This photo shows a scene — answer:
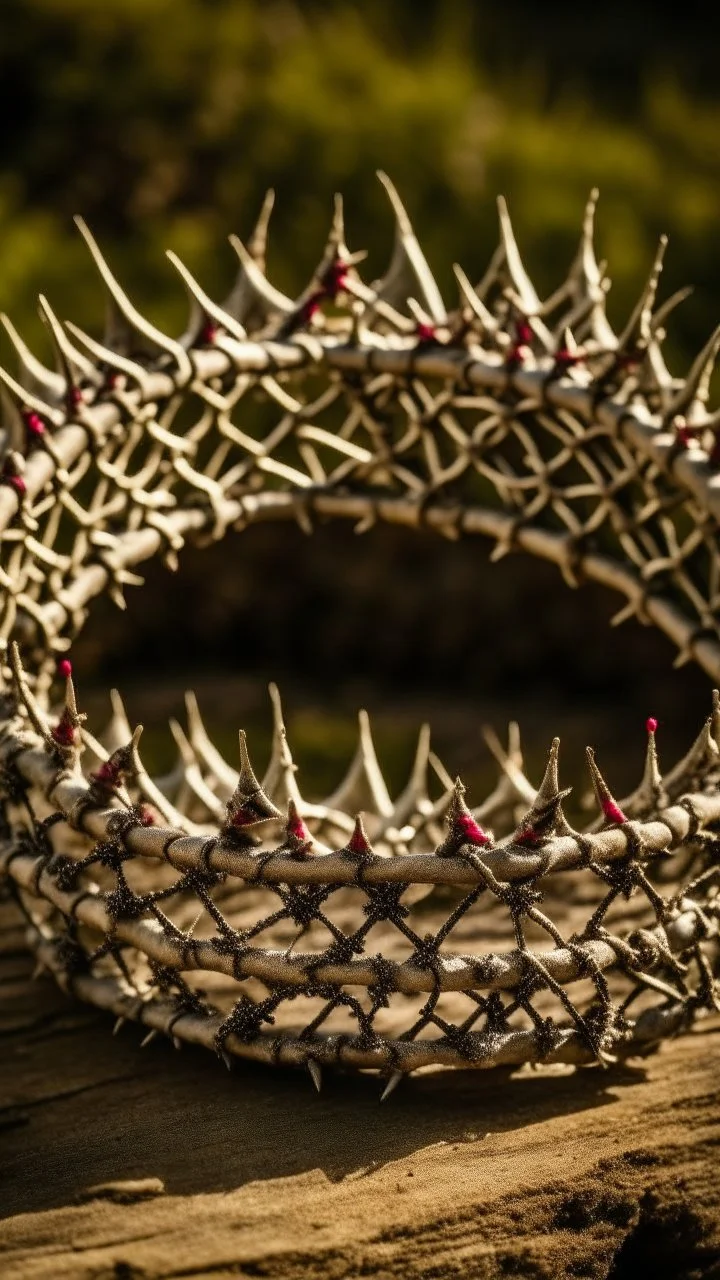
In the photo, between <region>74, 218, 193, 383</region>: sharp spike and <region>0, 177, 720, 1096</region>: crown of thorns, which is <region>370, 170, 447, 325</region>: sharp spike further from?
<region>74, 218, 193, 383</region>: sharp spike

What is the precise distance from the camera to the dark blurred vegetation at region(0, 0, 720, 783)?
167 inches

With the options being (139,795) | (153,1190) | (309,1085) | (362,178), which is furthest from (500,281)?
(362,178)

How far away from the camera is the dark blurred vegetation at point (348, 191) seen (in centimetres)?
425

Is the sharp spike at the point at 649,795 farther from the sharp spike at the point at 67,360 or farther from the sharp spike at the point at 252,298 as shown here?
the sharp spike at the point at 252,298

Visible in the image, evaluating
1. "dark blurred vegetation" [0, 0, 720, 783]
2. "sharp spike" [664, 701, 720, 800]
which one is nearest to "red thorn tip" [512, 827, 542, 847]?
"sharp spike" [664, 701, 720, 800]

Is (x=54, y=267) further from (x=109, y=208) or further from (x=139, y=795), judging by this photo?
(x=139, y=795)

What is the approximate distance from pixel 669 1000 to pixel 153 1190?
765 millimetres

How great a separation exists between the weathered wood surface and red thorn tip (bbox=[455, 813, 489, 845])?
0.45 meters

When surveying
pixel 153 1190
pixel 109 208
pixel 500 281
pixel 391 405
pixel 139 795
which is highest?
pixel 109 208

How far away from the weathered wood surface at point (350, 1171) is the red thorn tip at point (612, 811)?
0.44 metres

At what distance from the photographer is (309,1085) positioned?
195 centimetres

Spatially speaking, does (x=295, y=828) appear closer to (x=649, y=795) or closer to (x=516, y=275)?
(x=649, y=795)

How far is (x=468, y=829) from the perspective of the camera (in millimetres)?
1670

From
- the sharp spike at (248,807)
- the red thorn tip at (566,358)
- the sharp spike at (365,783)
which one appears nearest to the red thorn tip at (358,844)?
the sharp spike at (248,807)
